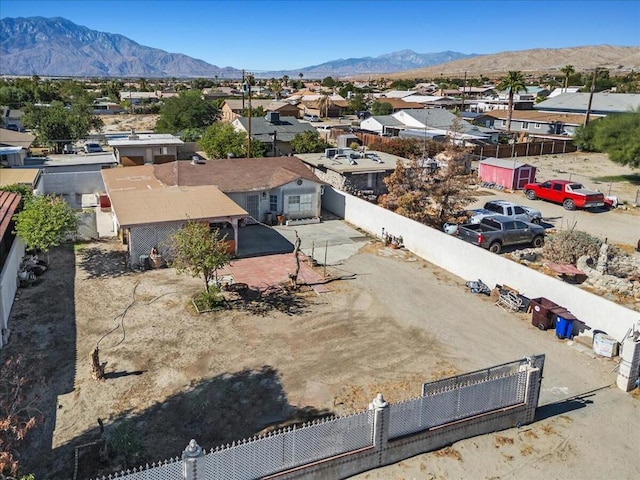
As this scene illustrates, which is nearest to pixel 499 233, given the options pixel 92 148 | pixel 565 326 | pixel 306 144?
pixel 565 326

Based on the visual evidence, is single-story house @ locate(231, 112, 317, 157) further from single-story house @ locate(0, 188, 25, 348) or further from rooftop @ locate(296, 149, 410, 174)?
single-story house @ locate(0, 188, 25, 348)

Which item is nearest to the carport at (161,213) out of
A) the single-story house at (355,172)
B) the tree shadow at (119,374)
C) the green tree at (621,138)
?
the tree shadow at (119,374)

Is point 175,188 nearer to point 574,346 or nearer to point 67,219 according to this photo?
point 67,219

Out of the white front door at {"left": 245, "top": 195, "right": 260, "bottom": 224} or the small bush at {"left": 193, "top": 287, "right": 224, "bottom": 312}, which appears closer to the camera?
the small bush at {"left": 193, "top": 287, "right": 224, "bottom": 312}

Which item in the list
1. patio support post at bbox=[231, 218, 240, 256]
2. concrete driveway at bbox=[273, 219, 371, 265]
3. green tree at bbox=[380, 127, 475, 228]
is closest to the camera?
patio support post at bbox=[231, 218, 240, 256]

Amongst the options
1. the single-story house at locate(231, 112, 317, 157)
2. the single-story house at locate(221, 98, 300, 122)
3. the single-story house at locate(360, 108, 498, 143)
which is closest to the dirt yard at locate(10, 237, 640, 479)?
the single-story house at locate(231, 112, 317, 157)

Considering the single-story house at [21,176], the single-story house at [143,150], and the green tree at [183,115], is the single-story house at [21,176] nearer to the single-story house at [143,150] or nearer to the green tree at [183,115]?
the single-story house at [143,150]

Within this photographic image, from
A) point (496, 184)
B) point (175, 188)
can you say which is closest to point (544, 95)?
point (496, 184)
